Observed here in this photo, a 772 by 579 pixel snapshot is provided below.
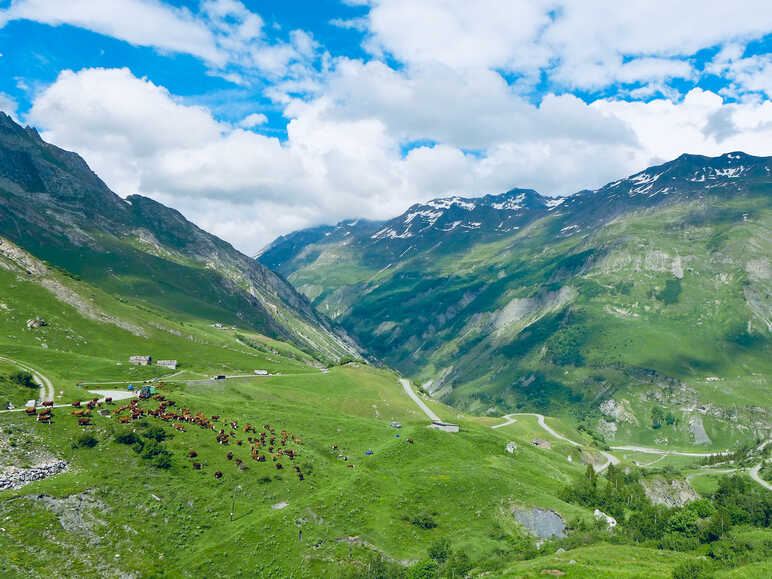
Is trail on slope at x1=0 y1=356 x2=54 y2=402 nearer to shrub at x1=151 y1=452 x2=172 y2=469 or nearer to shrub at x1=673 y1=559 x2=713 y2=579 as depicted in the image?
shrub at x1=151 y1=452 x2=172 y2=469

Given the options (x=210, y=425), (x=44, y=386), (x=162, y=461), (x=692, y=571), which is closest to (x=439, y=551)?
(x=692, y=571)

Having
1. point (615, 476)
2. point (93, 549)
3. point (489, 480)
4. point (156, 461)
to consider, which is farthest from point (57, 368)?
point (615, 476)

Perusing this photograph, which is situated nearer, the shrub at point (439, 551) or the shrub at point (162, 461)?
the shrub at point (439, 551)

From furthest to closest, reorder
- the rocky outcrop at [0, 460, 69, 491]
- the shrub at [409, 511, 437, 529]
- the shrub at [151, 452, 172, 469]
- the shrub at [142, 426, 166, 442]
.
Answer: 1. the shrub at [409, 511, 437, 529]
2. the shrub at [142, 426, 166, 442]
3. the shrub at [151, 452, 172, 469]
4. the rocky outcrop at [0, 460, 69, 491]

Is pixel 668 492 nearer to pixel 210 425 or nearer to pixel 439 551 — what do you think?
pixel 439 551

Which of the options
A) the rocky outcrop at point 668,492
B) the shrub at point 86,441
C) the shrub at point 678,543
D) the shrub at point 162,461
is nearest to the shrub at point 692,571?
the shrub at point 678,543

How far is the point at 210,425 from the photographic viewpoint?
102 meters

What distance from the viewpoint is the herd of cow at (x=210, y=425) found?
87956mm

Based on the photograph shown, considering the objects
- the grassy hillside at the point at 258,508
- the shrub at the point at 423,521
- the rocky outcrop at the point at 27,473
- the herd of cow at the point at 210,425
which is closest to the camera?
the grassy hillside at the point at 258,508

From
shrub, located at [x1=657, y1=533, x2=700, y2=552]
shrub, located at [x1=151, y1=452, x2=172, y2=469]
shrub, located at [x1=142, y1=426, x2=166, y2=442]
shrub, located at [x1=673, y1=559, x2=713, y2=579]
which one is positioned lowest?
shrub, located at [x1=151, y1=452, x2=172, y2=469]

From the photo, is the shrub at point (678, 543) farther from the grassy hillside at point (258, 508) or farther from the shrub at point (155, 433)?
the shrub at point (155, 433)

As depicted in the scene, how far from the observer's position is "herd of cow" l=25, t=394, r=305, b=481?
87956 millimetres

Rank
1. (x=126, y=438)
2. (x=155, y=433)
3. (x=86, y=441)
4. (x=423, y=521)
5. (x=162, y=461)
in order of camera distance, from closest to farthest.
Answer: (x=86, y=441) → (x=162, y=461) → (x=126, y=438) → (x=155, y=433) → (x=423, y=521)

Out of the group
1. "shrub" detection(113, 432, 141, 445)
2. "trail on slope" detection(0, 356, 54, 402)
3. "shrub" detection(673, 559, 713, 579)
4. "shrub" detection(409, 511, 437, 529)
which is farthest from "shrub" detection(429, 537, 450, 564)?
"trail on slope" detection(0, 356, 54, 402)
